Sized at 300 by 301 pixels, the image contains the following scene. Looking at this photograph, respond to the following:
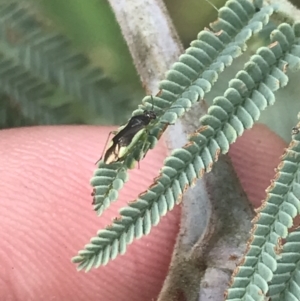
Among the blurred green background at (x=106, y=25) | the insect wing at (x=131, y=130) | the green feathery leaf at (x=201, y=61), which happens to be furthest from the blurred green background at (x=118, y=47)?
the green feathery leaf at (x=201, y=61)

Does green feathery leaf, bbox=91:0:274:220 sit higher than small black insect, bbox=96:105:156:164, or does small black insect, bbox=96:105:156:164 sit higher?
green feathery leaf, bbox=91:0:274:220

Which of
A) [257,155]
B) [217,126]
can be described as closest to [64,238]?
[257,155]

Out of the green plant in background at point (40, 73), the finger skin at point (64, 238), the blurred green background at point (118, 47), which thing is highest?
the blurred green background at point (118, 47)

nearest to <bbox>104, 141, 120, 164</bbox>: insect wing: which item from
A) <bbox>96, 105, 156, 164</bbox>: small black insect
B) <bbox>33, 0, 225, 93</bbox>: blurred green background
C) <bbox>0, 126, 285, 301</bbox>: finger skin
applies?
<bbox>96, 105, 156, 164</bbox>: small black insect

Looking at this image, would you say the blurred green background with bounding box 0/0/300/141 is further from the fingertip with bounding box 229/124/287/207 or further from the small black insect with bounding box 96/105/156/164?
the small black insect with bounding box 96/105/156/164

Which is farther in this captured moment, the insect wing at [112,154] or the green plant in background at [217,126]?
the insect wing at [112,154]

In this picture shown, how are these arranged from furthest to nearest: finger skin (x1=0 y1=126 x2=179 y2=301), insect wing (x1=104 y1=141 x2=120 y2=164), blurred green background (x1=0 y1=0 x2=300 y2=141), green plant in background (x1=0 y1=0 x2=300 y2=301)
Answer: blurred green background (x1=0 y1=0 x2=300 y2=141), finger skin (x1=0 y1=126 x2=179 y2=301), insect wing (x1=104 y1=141 x2=120 y2=164), green plant in background (x1=0 y1=0 x2=300 y2=301)

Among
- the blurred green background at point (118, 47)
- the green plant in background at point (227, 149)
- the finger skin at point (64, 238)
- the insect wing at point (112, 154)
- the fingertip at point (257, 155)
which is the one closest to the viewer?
the green plant in background at point (227, 149)

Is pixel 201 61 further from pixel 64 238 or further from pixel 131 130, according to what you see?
pixel 64 238

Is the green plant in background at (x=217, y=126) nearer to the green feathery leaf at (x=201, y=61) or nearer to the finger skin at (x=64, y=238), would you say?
the green feathery leaf at (x=201, y=61)
